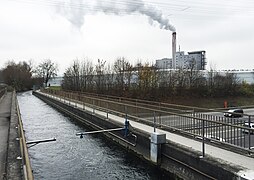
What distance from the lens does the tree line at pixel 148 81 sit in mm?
32156

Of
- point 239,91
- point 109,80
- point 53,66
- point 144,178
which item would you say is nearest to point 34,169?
point 144,178

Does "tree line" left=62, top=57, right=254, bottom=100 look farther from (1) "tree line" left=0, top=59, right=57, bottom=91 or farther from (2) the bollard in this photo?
(1) "tree line" left=0, top=59, right=57, bottom=91

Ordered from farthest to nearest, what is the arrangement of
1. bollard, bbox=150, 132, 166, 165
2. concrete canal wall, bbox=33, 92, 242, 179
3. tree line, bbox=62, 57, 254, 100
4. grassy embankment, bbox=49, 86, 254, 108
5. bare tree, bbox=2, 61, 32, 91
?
bare tree, bbox=2, 61, 32, 91 < grassy embankment, bbox=49, 86, 254, 108 < tree line, bbox=62, 57, 254, 100 < bollard, bbox=150, 132, 166, 165 < concrete canal wall, bbox=33, 92, 242, 179

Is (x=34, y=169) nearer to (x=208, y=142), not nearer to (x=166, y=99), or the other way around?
(x=208, y=142)

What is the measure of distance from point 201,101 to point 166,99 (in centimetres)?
566

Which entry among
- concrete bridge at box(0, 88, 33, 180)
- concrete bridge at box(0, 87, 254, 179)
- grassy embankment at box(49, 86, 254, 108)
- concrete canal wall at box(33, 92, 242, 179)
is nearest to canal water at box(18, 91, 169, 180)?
concrete canal wall at box(33, 92, 242, 179)

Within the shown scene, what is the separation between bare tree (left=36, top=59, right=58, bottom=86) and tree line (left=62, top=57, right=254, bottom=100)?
147 ft

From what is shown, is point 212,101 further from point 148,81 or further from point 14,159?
point 14,159

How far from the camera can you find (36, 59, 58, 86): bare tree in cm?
8212

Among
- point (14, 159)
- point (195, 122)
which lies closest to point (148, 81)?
Answer: point (195, 122)

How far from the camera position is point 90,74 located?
1427 inches

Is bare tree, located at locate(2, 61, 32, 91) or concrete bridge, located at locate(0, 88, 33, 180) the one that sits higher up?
bare tree, located at locate(2, 61, 32, 91)

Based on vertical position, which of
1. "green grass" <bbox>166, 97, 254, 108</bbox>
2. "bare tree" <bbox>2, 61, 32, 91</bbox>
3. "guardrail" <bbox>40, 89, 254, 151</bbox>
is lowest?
"green grass" <bbox>166, 97, 254, 108</bbox>

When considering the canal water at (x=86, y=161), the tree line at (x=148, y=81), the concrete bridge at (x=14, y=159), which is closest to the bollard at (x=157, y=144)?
the canal water at (x=86, y=161)
